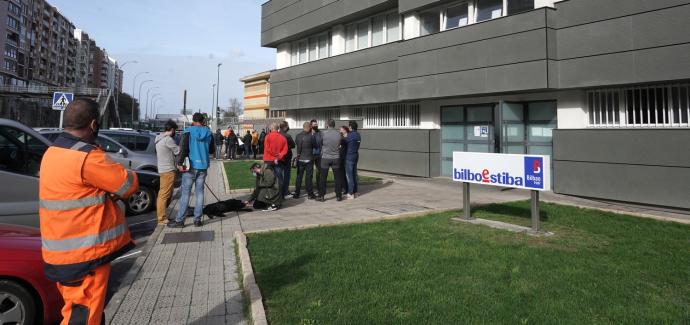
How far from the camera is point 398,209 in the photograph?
9.46 m

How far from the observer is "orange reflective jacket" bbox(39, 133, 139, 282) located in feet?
8.52

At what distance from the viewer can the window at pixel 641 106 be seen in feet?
31.9

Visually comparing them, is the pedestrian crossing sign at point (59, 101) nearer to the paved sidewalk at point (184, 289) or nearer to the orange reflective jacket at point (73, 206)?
the paved sidewalk at point (184, 289)

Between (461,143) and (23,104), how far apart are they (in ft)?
256

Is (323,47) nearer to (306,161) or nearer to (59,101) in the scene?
(59,101)

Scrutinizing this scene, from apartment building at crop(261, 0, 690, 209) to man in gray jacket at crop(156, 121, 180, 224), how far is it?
26.8ft

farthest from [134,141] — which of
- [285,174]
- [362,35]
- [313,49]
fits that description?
[313,49]

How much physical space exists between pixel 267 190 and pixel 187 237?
2.52 meters

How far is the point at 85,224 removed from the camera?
2633mm

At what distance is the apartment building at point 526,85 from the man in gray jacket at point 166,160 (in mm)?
8162

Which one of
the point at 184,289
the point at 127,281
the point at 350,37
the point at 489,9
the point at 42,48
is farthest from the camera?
the point at 42,48

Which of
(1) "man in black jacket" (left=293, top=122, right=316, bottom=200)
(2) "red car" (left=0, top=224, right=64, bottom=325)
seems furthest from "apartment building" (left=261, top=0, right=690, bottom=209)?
(2) "red car" (left=0, top=224, right=64, bottom=325)

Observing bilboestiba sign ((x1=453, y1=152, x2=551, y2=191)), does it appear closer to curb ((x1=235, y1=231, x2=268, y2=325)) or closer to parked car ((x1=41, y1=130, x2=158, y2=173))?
curb ((x1=235, y1=231, x2=268, y2=325))

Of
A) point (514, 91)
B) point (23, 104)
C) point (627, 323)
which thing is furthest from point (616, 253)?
point (23, 104)
